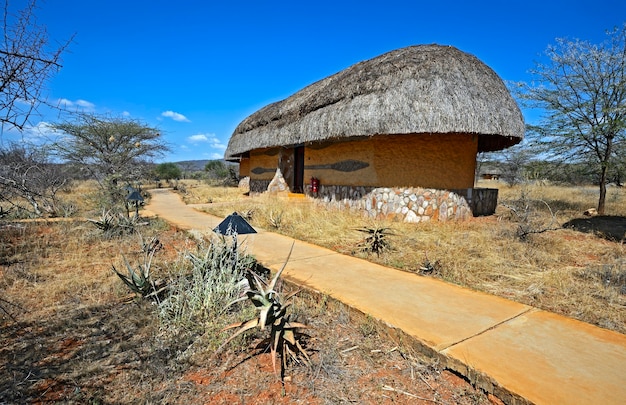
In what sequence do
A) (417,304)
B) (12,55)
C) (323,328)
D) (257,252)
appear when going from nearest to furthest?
(12,55)
(323,328)
(417,304)
(257,252)

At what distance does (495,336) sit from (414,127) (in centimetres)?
Answer: 540

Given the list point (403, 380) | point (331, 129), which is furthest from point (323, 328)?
point (331, 129)

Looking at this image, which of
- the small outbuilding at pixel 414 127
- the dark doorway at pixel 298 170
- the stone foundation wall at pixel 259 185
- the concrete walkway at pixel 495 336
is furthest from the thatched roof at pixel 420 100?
the stone foundation wall at pixel 259 185

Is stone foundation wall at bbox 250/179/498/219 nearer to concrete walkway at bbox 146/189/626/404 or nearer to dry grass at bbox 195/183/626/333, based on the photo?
dry grass at bbox 195/183/626/333

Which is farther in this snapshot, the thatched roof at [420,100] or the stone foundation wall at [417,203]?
the stone foundation wall at [417,203]

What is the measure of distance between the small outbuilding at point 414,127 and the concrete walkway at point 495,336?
436cm

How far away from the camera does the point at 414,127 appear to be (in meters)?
6.94

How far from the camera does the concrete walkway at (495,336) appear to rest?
174cm

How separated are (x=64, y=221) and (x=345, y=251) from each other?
6.39 m

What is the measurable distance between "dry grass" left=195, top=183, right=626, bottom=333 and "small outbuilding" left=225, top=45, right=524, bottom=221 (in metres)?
1.00

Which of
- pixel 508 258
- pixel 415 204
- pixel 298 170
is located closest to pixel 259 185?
pixel 298 170

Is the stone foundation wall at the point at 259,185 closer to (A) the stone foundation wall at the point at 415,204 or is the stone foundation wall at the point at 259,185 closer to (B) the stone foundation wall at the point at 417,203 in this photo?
(B) the stone foundation wall at the point at 417,203

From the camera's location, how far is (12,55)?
2.10 metres

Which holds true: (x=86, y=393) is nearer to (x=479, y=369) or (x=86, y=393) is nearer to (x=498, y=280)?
(x=479, y=369)
